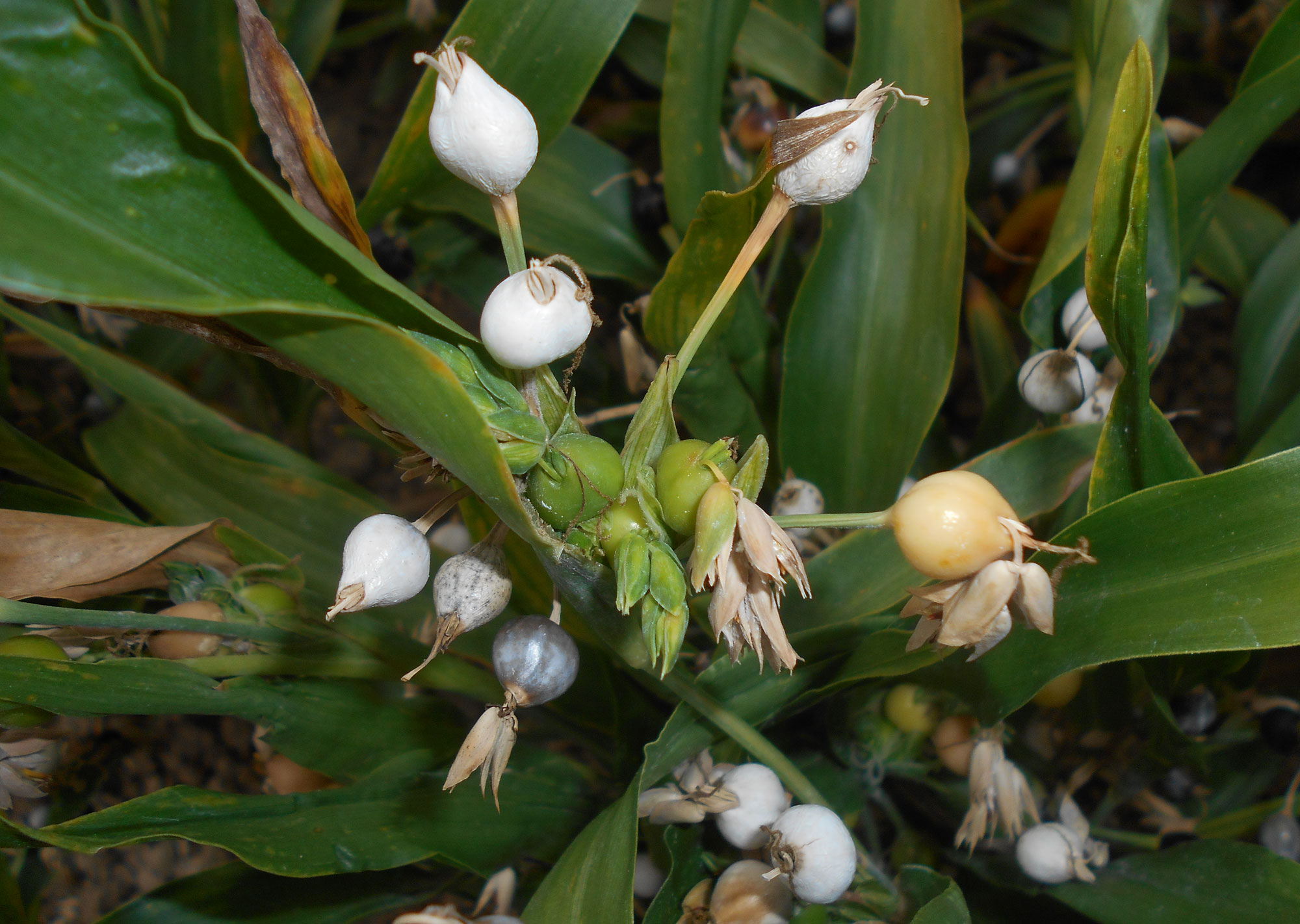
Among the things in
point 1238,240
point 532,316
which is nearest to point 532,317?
point 532,316

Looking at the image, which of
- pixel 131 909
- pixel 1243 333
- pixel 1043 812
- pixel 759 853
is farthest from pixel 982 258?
pixel 131 909

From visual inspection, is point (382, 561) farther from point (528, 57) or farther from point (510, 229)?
point (528, 57)

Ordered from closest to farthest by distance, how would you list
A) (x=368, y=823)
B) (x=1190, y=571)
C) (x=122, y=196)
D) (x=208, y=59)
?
(x=122, y=196), (x=1190, y=571), (x=368, y=823), (x=208, y=59)

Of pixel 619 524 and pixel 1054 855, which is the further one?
pixel 1054 855

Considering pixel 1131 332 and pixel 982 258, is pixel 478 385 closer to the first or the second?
pixel 1131 332

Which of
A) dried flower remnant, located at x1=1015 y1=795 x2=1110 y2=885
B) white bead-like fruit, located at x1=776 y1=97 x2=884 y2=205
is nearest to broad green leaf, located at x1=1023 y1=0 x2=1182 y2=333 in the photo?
white bead-like fruit, located at x1=776 y1=97 x2=884 y2=205

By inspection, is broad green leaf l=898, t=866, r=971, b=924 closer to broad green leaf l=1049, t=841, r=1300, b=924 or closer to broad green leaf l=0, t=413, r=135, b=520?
broad green leaf l=1049, t=841, r=1300, b=924

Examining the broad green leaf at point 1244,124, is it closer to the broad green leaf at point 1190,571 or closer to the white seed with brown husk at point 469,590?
the broad green leaf at point 1190,571

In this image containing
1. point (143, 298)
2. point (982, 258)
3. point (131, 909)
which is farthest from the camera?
point (982, 258)
